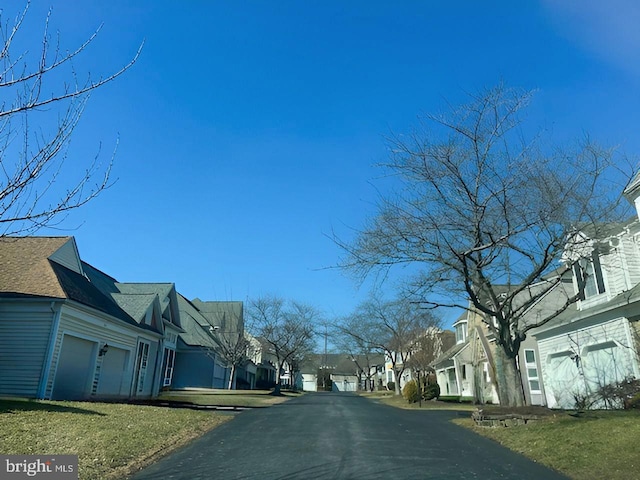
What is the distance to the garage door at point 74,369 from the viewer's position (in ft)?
59.0

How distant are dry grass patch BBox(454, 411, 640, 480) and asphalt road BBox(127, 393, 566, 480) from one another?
40cm

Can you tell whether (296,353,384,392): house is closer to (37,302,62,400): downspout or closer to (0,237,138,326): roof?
(0,237,138,326): roof

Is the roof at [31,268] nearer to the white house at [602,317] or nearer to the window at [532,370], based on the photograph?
the white house at [602,317]

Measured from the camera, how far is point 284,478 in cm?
703

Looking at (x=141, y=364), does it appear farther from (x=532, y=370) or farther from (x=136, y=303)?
(x=532, y=370)

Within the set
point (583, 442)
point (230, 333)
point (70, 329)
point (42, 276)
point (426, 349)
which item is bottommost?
point (583, 442)

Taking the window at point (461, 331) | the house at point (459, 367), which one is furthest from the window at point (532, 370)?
the window at point (461, 331)

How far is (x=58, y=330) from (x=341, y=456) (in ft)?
40.9

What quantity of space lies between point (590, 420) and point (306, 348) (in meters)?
53.6

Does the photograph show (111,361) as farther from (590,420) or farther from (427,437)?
(590,420)

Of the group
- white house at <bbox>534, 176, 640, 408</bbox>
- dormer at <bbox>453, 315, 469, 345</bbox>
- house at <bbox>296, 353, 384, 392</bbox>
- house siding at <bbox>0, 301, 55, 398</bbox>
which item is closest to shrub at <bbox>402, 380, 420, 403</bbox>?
dormer at <bbox>453, 315, 469, 345</bbox>

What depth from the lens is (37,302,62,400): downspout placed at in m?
16.2

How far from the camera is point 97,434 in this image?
9.49 meters

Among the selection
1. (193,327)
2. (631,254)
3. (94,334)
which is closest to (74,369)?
(94,334)
